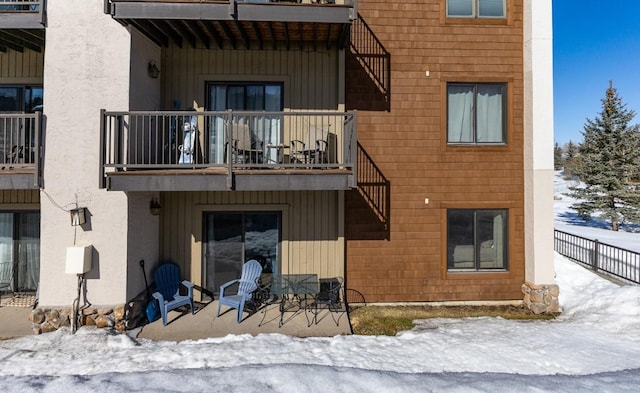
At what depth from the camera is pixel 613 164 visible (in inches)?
896

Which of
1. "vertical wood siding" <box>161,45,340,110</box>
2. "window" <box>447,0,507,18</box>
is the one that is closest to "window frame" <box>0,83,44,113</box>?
"vertical wood siding" <box>161,45,340,110</box>

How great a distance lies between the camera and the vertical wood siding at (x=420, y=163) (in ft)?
26.6

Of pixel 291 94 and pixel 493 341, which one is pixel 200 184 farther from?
pixel 493 341

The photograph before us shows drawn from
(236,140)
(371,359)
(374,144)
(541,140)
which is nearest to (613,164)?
(541,140)

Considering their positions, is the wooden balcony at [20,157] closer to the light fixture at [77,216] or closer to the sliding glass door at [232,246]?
the light fixture at [77,216]

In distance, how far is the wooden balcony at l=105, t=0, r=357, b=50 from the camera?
6492 millimetres

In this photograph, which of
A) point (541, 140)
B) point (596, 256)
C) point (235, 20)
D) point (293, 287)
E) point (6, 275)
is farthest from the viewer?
point (596, 256)

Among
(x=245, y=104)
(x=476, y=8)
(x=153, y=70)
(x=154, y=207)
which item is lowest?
(x=154, y=207)

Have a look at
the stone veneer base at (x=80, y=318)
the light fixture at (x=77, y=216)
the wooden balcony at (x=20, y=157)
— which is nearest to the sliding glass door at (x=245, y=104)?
the light fixture at (x=77, y=216)

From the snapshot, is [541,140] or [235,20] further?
[541,140]

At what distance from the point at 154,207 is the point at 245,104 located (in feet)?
10.3

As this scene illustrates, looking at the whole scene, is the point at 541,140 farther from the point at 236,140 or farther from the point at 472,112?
the point at 236,140

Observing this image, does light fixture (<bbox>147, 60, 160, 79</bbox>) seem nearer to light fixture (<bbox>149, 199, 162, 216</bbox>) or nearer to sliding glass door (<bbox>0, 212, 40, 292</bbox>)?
light fixture (<bbox>149, 199, 162, 216</bbox>)

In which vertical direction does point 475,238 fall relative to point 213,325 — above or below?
above
